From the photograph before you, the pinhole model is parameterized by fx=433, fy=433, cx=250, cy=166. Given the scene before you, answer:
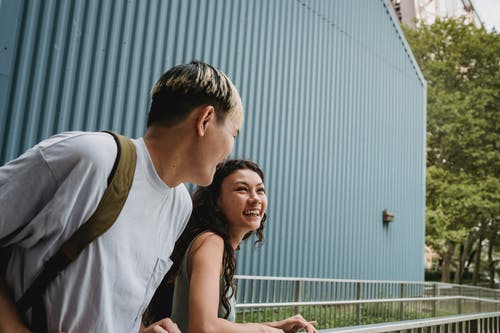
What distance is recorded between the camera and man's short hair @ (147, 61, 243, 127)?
1270 millimetres

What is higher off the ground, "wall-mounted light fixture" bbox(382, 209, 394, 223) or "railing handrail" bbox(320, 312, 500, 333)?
"wall-mounted light fixture" bbox(382, 209, 394, 223)

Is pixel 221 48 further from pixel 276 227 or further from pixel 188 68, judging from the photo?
pixel 188 68

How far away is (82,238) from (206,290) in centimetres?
64

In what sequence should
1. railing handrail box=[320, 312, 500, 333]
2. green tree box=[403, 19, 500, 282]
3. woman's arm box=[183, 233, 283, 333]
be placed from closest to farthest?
woman's arm box=[183, 233, 283, 333] → railing handrail box=[320, 312, 500, 333] → green tree box=[403, 19, 500, 282]

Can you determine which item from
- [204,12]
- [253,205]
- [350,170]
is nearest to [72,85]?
[204,12]

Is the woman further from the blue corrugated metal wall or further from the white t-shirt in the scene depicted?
the blue corrugated metal wall

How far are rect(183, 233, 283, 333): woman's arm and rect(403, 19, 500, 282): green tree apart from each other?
17111mm

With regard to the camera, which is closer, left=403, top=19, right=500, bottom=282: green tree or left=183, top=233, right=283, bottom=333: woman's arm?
left=183, top=233, right=283, bottom=333: woman's arm

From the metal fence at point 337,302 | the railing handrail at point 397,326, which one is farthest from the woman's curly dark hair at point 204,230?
the metal fence at point 337,302

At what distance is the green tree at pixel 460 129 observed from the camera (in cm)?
1755

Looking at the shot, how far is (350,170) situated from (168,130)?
8699mm

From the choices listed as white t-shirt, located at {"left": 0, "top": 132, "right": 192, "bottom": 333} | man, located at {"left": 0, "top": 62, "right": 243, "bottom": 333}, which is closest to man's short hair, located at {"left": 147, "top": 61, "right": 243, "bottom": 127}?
man, located at {"left": 0, "top": 62, "right": 243, "bottom": 333}

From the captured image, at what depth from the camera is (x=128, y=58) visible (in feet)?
18.4

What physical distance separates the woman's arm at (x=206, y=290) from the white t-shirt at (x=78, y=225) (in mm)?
309
